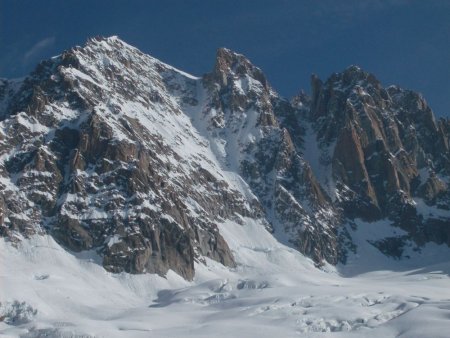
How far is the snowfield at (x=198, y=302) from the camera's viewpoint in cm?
12681

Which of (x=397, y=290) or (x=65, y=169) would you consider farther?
(x=65, y=169)

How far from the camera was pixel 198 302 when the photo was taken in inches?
6102

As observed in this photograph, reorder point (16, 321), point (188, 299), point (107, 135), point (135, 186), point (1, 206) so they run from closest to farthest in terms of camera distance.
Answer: point (16, 321) → point (188, 299) → point (1, 206) → point (135, 186) → point (107, 135)

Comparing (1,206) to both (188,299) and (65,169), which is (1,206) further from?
(188,299)

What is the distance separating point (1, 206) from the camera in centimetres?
16675

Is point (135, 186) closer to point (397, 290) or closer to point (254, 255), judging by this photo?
point (254, 255)

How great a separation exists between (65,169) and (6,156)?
13055 millimetres

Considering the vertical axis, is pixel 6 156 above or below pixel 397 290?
above

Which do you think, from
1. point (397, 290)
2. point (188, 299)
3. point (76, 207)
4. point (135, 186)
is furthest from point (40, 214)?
point (397, 290)

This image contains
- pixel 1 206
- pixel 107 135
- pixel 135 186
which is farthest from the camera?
pixel 107 135

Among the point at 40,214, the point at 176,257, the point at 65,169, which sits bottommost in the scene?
the point at 176,257

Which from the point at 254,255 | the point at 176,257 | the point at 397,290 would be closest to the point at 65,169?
the point at 176,257

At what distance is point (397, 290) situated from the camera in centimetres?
16150

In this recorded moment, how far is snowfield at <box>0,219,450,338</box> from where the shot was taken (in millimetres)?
126812
